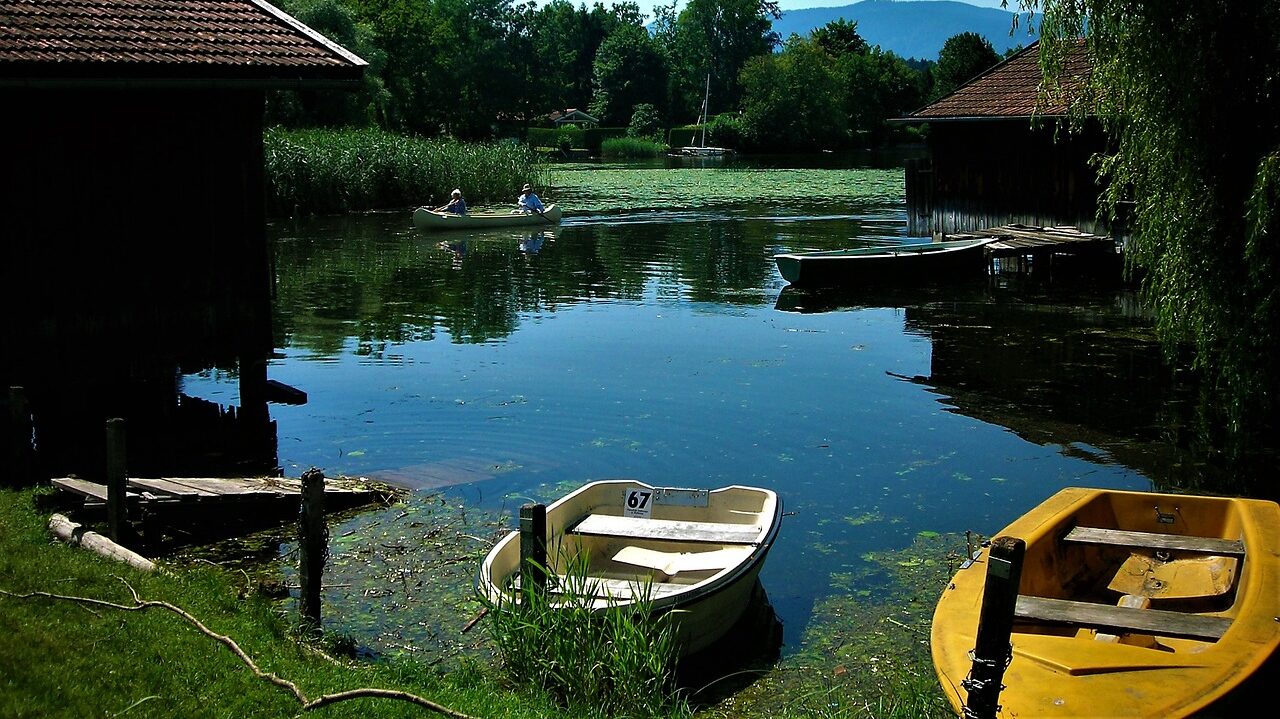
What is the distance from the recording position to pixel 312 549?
828 centimetres

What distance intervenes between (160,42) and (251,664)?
8.26 m

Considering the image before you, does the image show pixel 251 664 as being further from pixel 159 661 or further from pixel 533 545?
pixel 533 545

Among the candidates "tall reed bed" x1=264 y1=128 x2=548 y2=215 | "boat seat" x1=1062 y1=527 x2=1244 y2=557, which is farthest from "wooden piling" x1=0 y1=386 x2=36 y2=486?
"tall reed bed" x1=264 y1=128 x2=548 y2=215

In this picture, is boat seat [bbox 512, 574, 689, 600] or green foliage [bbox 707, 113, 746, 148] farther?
green foliage [bbox 707, 113, 746, 148]

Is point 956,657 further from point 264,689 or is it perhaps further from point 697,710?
point 264,689

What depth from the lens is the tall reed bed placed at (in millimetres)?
41031

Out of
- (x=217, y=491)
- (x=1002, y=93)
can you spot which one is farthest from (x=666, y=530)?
(x=1002, y=93)

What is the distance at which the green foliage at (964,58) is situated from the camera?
7394 centimetres

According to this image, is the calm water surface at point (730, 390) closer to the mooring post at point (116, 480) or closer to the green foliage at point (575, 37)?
the mooring post at point (116, 480)

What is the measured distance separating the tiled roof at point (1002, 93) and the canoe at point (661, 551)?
19.6 m

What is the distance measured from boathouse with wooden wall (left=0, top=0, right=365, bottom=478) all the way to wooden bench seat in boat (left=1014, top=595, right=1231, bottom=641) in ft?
29.8

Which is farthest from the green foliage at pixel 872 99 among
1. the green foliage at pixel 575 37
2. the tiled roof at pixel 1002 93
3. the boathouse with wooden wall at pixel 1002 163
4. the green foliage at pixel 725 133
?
the boathouse with wooden wall at pixel 1002 163

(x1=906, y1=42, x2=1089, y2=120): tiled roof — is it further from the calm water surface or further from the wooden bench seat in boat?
the wooden bench seat in boat

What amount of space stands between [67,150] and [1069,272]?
22101 mm
